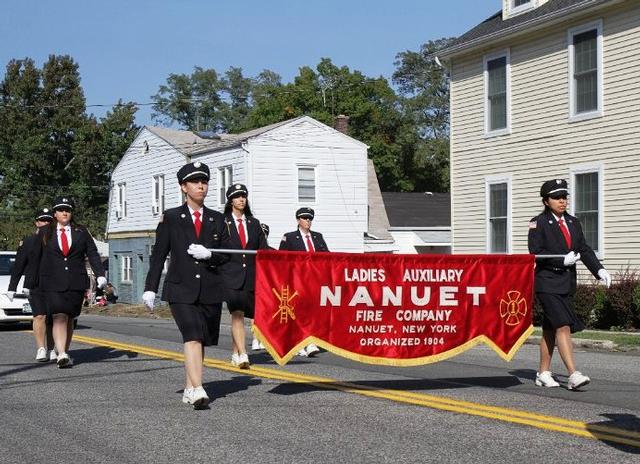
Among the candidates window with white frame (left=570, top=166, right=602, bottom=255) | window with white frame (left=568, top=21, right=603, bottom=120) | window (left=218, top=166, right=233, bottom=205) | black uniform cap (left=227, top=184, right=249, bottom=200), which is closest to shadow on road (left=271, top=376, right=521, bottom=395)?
black uniform cap (left=227, top=184, right=249, bottom=200)

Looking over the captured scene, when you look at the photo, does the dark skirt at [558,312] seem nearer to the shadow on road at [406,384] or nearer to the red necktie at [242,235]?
the shadow on road at [406,384]

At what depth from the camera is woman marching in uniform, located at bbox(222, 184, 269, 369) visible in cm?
1231

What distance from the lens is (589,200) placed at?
2388 cm

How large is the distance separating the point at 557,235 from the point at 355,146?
1334 inches

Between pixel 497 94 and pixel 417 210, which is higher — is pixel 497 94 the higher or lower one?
the higher one

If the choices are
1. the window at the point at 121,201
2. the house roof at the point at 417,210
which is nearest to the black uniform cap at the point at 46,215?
the window at the point at 121,201

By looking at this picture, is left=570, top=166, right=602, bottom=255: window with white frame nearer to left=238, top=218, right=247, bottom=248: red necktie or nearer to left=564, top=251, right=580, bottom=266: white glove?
left=238, top=218, right=247, bottom=248: red necktie

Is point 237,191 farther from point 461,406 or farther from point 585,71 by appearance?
point 585,71

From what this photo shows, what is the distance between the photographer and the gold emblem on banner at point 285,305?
960cm

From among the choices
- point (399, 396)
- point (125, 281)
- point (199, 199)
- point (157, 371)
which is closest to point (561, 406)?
point (399, 396)

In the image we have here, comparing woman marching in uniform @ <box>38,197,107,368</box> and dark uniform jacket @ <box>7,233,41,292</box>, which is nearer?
woman marching in uniform @ <box>38,197,107,368</box>

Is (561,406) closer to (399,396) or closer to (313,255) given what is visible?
(399,396)

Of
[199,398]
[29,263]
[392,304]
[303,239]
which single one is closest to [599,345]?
[303,239]

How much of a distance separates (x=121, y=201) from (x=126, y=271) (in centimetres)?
350
